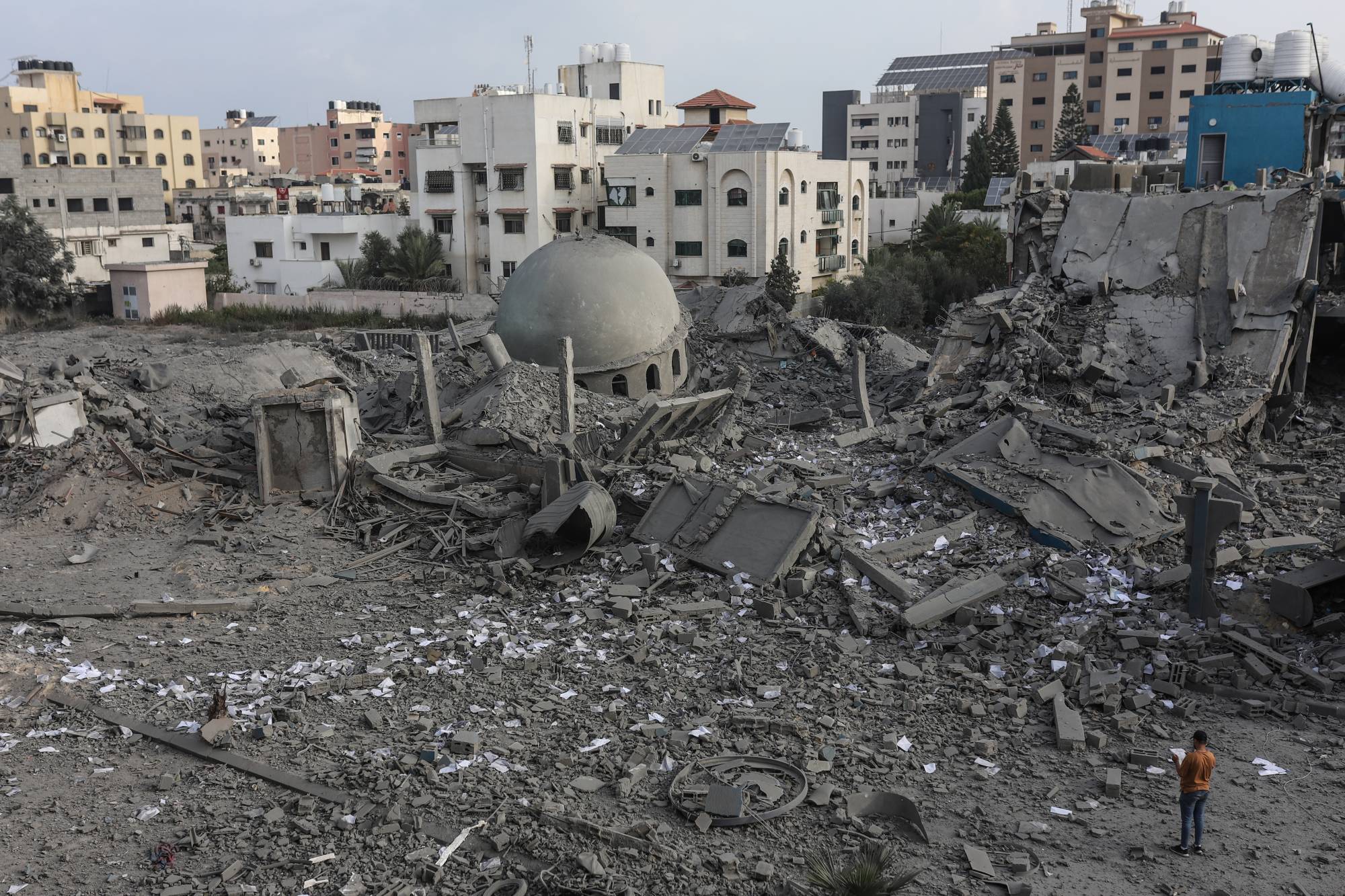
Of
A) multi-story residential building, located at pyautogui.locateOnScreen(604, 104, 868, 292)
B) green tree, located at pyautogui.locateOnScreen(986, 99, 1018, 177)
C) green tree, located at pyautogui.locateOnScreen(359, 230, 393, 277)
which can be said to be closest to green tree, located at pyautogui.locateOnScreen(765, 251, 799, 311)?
multi-story residential building, located at pyautogui.locateOnScreen(604, 104, 868, 292)

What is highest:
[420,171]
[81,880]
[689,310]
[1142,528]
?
[420,171]

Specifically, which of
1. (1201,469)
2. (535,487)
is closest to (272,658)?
(535,487)

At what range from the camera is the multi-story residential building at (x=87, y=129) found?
191ft

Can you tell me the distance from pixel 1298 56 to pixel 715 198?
19.5 m

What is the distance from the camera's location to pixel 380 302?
38250mm

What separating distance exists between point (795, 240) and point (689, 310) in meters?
15.5

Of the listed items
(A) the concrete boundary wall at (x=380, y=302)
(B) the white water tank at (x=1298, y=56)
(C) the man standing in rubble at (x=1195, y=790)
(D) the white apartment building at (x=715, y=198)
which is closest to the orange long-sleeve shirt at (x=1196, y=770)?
(C) the man standing in rubble at (x=1195, y=790)

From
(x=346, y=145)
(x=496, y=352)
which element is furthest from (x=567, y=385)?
(x=346, y=145)

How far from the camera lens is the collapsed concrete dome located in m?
19.7

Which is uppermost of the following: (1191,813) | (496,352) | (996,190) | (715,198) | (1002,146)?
(1002,146)

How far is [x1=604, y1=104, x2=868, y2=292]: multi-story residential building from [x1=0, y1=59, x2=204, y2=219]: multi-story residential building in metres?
29.4

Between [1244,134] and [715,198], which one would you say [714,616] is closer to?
[1244,134]

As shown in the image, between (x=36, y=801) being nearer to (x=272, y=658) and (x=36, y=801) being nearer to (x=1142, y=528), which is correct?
(x=272, y=658)

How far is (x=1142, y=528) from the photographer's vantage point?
480 inches
